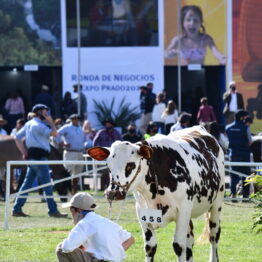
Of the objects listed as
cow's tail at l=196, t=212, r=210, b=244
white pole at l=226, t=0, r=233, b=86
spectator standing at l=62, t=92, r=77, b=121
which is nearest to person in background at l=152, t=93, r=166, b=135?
spectator standing at l=62, t=92, r=77, b=121

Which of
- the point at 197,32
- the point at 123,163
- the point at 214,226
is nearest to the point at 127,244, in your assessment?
the point at 123,163

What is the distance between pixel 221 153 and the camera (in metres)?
13.5

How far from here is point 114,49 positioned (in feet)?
125

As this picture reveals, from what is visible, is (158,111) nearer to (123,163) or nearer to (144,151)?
(144,151)

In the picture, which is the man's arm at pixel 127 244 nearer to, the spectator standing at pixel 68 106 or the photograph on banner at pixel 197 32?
the spectator standing at pixel 68 106

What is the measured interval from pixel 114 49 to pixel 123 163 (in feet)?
88.5

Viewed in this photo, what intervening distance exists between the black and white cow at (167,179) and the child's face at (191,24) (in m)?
25.0

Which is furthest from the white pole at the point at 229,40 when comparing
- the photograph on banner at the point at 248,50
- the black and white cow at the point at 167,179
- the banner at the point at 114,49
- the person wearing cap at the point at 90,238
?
the person wearing cap at the point at 90,238

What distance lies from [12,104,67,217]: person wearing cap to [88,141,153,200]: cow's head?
25.1ft

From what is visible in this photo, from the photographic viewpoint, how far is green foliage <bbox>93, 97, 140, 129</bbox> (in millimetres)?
36000

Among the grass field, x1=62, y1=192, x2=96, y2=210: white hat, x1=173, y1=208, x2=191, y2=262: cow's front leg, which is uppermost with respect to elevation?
x1=62, y1=192, x2=96, y2=210: white hat

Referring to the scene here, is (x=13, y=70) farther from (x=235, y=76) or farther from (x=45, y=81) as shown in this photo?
(x=235, y=76)

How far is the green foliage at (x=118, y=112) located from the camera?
36000 mm

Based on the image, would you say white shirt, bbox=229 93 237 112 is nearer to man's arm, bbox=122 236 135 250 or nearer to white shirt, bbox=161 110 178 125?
white shirt, bbox=161 110 178 125
